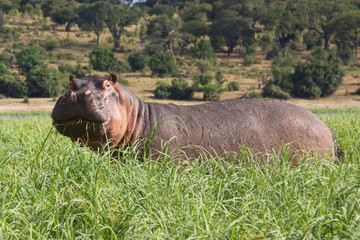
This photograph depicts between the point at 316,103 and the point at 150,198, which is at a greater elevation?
the point at 150,198

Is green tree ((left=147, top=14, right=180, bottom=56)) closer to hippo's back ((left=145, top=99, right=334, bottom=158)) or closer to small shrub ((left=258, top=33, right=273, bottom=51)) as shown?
small shrub ((left=258, top=33, right=273, bottom=51))

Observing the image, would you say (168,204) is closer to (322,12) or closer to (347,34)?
(347,34)

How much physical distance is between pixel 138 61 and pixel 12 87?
12.5 meters

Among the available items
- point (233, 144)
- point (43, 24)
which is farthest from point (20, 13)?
point (233, 144)

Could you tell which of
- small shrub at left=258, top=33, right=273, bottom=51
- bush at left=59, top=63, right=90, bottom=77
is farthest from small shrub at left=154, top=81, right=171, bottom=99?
small shrub at left=258, top=33, right=273, bottom=51

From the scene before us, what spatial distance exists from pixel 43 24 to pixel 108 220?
60503 millimetres

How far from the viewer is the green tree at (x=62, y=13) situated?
56634 mm

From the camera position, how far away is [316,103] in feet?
100

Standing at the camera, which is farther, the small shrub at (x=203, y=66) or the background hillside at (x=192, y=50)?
the small shrub at (x=203, y=66)

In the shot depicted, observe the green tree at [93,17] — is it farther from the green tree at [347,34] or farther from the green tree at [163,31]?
the green tree at [347,34]

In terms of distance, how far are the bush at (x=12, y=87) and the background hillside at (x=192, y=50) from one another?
61 mm

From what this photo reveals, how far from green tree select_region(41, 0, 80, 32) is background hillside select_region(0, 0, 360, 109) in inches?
5.1

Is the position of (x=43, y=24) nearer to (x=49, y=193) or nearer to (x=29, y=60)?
(x=29, y=60)

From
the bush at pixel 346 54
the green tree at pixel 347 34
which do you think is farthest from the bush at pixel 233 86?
the green tree at pixel 347 34
